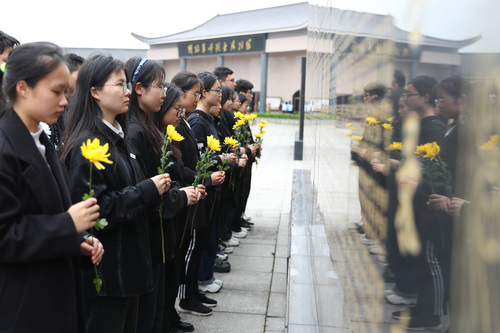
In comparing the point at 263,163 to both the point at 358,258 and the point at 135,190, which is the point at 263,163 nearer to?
the point at 135,190

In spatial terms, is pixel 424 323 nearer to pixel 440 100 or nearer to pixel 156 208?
pixel 440 100

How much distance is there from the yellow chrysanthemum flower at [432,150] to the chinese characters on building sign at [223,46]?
119 ft

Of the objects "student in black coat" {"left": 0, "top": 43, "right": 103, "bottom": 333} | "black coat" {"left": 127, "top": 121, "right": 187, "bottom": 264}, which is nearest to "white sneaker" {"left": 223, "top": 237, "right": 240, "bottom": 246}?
"black coat" {"left": 127, "top": 121, "right": 187, "bottom": 264}

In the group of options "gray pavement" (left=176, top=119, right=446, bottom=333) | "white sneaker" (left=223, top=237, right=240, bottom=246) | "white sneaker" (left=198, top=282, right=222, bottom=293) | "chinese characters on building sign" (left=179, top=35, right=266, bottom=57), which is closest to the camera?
"gray pavement" (left=176, top=119, right=446, bottom=333)

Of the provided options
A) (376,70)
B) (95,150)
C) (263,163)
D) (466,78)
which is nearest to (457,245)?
(466,78)

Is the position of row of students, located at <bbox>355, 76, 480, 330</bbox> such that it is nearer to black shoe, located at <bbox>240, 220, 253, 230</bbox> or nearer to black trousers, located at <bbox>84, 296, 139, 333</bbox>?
black trousers, located at <bbox>84, 296, 139, 333</bbox>

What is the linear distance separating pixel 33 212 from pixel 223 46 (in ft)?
127

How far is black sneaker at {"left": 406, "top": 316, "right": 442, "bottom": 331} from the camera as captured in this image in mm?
578

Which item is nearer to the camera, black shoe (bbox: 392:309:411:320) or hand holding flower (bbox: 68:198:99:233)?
black shoe (bbox: 392:309:411:320)

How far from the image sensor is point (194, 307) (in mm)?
→ 3850

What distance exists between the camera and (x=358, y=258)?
51.6 inches

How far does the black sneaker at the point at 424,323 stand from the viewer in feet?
1.90

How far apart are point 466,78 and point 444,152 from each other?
→ 9cm

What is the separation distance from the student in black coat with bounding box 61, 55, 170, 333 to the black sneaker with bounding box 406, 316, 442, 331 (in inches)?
63.7
